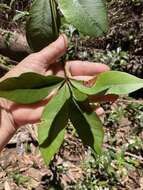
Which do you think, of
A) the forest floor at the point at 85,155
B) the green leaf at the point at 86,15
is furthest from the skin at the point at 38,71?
the forest floor at the point at 85,155

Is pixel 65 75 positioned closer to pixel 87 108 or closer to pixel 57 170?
pixel 87 108

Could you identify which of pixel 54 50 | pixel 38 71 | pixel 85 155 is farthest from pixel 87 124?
pixel 85 155

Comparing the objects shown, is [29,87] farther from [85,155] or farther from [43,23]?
[85,155]

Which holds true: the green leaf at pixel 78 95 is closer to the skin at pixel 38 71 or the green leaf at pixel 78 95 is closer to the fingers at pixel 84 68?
the skin at pixel 38 71

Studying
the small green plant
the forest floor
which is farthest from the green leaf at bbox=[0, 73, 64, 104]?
the forest floor

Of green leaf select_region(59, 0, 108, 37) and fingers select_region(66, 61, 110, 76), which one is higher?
green leaf select_region(59, 0, 108, 37)

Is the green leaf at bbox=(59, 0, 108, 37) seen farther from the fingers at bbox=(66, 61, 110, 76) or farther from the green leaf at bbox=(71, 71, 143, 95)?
the fingers at bbox=(66, 61, 110, 76)

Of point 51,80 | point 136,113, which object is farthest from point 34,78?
point 136,113
